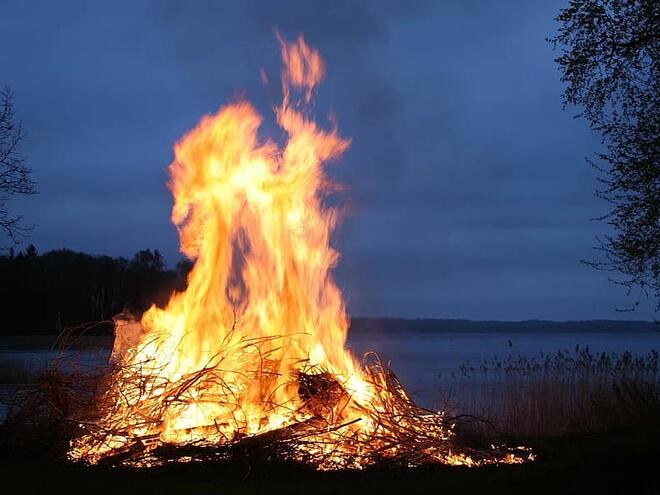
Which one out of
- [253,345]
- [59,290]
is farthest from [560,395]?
[59,290]

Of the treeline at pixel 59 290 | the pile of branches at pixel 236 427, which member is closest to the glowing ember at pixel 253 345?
the pile of branches at pixel 236 427

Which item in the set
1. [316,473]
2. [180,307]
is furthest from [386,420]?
[180,307]

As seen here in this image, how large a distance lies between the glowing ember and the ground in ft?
1.19

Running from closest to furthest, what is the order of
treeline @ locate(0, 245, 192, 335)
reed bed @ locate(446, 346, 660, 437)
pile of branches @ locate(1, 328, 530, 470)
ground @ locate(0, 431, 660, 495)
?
ground @ locate(0, 431, 660, 495) < pile of branches @ locate(1, 328, 530, 470) < reed bed @ locate(446, 346, 660, 437) < treeline @ locate(0, 245, 192, 335)

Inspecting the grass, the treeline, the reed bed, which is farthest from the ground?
the treeline

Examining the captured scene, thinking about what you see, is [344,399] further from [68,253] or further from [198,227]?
[68,253]

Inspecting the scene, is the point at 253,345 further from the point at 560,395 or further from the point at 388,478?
the point at 560,395

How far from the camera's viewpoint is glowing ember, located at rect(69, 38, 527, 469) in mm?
8281

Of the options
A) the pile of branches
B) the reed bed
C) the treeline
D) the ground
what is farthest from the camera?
the treeline

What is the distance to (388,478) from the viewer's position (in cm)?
743

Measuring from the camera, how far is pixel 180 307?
9906 millimetres

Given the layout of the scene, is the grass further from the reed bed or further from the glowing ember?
the reed bed

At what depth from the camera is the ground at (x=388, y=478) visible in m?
6.76

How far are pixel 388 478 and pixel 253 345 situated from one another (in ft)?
8.23
